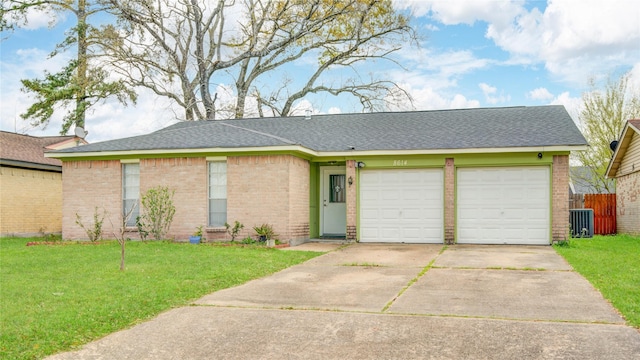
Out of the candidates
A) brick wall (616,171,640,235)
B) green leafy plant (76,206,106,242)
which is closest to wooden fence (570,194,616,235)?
brick wall (616,171,640,235)

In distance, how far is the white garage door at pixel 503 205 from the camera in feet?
51.6

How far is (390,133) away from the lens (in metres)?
18.1

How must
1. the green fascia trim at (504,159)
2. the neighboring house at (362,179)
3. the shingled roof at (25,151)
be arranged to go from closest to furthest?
the green fascia trim at (504,159)
the neighboring house at (362,179)
the shingled roof at (25,151)

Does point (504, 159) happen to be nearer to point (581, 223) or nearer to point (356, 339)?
point (581, 223)

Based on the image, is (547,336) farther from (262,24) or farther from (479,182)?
(262,24)

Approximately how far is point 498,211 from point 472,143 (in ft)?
6.67

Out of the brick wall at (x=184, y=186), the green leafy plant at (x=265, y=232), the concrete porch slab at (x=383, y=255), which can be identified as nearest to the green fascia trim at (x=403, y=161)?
the concrete porch slab at (x=383, y=255)

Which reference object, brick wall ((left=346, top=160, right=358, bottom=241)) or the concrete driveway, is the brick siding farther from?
the concrete driveway

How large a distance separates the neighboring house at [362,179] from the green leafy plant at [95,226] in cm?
29

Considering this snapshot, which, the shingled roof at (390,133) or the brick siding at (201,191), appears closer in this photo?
the brick siding at (201,191)

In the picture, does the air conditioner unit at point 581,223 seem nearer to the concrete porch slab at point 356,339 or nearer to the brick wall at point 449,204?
the brick wall at point 449,204

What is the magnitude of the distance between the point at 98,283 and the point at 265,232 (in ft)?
22.0

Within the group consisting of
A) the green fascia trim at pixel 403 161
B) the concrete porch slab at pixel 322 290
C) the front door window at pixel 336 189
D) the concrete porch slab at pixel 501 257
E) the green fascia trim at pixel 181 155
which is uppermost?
the green fascia trim at pixel 181 155

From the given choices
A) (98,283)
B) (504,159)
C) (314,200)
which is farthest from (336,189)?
(98,283)
